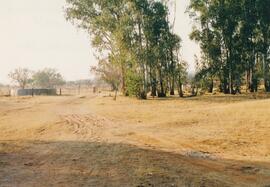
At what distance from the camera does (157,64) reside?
49.7m

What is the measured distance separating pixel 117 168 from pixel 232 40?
38.1 metres

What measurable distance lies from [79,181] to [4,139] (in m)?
10.2

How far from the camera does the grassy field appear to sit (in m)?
13.4

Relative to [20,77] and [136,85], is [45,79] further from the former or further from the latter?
[136,85]

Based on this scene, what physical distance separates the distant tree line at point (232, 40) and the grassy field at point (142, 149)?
1921 centimetres

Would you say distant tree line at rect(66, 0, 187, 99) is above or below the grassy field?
above

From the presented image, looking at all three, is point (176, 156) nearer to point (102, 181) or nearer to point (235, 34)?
point (102, 181)

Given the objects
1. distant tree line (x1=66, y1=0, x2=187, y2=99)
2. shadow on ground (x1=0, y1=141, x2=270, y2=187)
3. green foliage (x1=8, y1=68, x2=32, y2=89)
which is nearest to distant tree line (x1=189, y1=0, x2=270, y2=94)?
distant tree line (x1=66, y1=0, x2=187, y2=99)

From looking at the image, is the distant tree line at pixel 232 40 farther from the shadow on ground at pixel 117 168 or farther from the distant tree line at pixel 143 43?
the shadow on ground at pixel 117 168

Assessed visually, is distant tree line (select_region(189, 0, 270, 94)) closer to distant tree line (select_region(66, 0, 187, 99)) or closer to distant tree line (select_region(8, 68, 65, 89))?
distant tree line (select_region(66, 0, 187, 99))

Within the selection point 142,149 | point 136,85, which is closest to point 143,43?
point 136,85

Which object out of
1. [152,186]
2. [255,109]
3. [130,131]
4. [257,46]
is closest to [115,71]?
[257,46]

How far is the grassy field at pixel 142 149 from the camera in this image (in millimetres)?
13422

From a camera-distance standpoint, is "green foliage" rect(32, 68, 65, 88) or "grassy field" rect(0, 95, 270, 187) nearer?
"grassy field" rect(0, 95, 270, 187)
